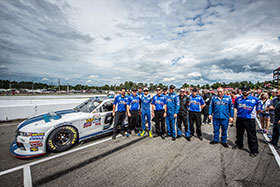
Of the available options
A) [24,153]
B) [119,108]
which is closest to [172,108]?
[119,108]

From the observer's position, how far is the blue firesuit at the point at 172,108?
413 centimetres

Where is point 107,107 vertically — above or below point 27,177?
above

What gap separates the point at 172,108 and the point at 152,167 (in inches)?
83.9

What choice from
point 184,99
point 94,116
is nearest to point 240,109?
point 184,99

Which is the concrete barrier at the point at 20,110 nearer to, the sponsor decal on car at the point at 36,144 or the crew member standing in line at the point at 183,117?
the sponsor decal on car at the point at 36,144

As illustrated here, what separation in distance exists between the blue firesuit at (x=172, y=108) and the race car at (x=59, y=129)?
85.6 inches

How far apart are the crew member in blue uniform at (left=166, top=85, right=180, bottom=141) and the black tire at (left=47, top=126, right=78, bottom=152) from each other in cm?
309

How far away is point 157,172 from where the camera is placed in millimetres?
2484

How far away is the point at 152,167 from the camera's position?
8.66 ft

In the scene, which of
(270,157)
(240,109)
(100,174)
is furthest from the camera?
(240,109)

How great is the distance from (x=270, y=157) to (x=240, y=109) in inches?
51.6

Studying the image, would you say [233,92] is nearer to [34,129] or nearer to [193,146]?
[193,146]

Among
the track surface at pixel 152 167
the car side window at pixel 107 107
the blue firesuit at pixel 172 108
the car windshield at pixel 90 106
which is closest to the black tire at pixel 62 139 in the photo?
the track surface at pixel 152 167

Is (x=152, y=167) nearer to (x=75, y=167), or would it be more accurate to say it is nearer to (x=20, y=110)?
(x=75, y=167)
